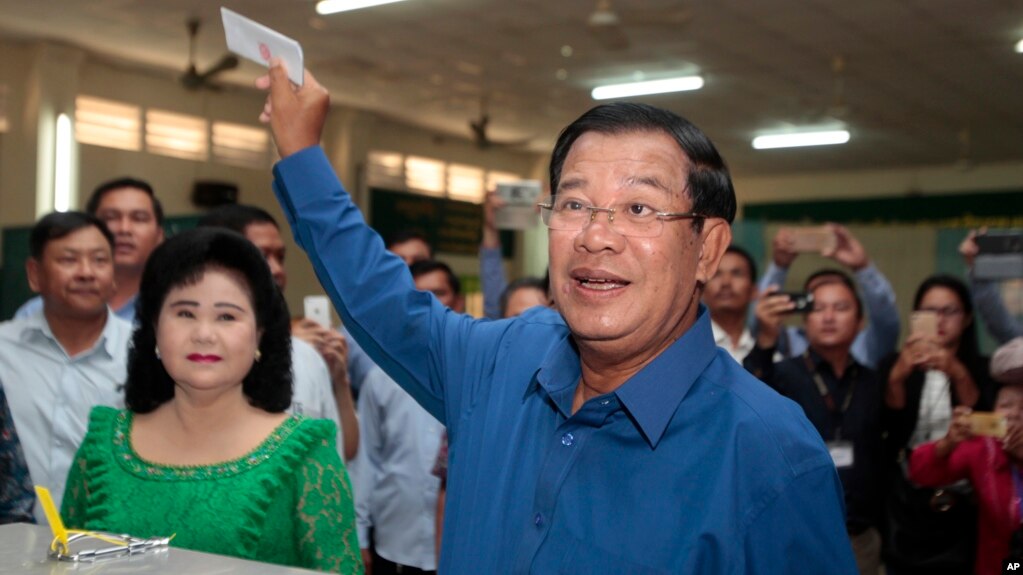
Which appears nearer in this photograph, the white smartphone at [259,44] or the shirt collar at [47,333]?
the white smartphone at [259,44]

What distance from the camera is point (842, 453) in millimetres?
3281

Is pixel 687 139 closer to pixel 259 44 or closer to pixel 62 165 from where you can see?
pixel 259 44

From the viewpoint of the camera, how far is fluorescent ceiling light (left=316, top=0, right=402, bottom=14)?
7.18 meters

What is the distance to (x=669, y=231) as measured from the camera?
4.10 feet

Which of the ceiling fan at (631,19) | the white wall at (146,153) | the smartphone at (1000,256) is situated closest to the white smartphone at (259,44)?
the smartphone at (1000,256)

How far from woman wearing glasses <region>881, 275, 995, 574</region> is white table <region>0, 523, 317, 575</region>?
8.12ft

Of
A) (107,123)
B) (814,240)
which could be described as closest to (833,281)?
(814,240)

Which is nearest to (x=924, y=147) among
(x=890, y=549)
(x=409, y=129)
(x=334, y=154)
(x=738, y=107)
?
(x=738, y=107)

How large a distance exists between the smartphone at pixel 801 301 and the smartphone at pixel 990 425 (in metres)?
0.71

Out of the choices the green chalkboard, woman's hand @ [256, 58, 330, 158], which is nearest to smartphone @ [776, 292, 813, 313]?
woman's hand @ [256, 58, 330, 158]

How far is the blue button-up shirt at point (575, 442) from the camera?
1.11 m

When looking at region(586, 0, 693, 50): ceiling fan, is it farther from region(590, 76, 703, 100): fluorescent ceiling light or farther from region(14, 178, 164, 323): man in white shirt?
region(14, 178, 164, 323): man in white shirt

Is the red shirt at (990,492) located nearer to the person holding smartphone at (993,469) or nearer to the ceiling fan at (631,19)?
the person holding smartphone at (993,469)

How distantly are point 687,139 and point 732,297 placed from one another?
276 centimetres
